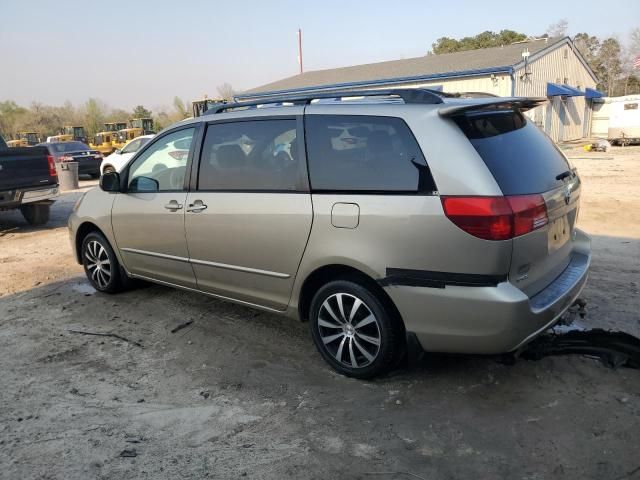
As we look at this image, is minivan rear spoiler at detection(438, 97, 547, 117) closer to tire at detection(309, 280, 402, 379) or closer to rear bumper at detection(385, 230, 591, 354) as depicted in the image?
rear bumper at detection(385, 230, 591, 354)

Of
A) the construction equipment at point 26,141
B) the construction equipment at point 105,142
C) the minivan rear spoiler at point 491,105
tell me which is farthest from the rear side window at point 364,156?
the construction equipment at point 105,142

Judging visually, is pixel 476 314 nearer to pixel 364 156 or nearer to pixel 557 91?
pixel 364 156

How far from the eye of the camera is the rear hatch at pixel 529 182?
300 centimetres

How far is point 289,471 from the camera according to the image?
2.70 meters

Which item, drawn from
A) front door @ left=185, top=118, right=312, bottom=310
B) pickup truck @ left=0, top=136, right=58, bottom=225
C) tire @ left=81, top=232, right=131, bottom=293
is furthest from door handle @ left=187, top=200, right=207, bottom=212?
pickup truck @ left=0, top=136, right=58, bottom=225

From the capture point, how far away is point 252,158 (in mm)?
3965

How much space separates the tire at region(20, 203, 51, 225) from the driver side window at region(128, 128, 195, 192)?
6.24m

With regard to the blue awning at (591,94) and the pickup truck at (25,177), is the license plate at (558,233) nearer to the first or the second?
the pickup truck at (25,177)

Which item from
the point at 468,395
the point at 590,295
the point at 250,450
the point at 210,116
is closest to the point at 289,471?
the point at 250,450

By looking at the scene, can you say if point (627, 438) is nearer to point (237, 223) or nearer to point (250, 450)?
point (250, 450)

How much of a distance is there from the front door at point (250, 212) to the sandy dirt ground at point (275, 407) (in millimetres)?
583

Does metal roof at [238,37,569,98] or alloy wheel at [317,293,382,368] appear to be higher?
metal roof at [238,37,569,98]

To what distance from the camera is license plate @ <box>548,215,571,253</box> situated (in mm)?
3236

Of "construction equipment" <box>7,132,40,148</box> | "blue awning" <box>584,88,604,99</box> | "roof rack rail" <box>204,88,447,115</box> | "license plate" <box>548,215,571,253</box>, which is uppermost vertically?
"blue awning" <box>584,88,604,99</box>
